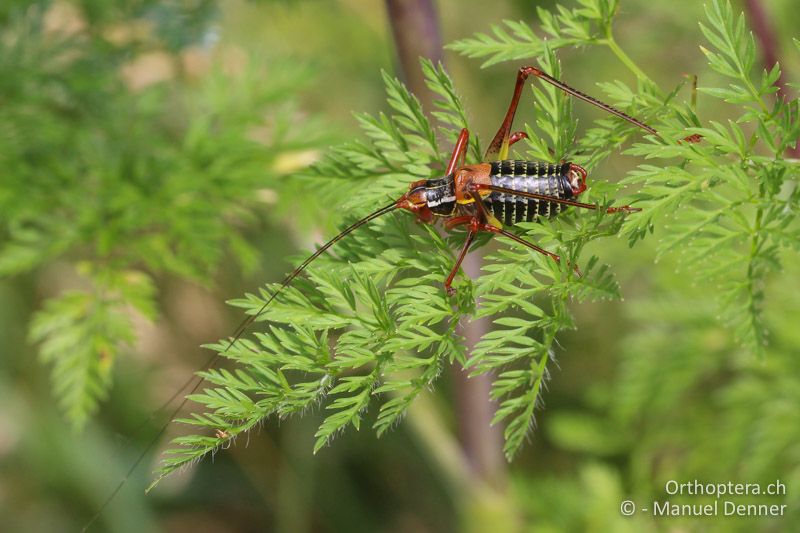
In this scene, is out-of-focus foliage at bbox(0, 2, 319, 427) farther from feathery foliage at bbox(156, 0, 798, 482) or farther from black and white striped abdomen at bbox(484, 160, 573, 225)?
black and white striped abdomen at bbox(484, 160, 573, 225)

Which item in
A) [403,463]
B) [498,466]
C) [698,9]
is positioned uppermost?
[698,9]

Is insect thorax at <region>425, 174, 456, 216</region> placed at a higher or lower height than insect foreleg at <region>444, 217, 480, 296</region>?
higher

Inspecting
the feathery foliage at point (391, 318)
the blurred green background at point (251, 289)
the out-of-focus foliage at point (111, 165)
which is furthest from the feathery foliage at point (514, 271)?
the out-of-focus foliage at point (111, 165)

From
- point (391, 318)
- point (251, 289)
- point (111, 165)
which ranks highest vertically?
point (111, 165)

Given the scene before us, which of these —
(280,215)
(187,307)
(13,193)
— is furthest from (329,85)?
(13,193)

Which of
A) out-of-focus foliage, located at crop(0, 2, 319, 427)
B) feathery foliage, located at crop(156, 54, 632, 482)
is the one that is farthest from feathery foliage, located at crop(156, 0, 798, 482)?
out-of-focus foliage, located at crop(0, 2, 319, 427)

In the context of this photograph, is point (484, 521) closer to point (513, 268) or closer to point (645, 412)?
point (645, 412)

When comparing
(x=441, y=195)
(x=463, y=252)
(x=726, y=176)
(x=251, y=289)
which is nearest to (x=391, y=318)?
(x=463, y=252)

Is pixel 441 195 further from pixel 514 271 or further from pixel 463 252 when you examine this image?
pixel 514 271
